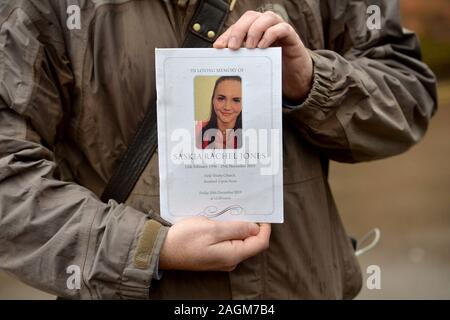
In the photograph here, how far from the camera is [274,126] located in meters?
2.00

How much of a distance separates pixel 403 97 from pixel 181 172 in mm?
702

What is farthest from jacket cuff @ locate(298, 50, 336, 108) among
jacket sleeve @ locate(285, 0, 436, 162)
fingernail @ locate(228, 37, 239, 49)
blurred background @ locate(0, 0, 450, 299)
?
blurred background @ locate(0, 0, 450, 299)

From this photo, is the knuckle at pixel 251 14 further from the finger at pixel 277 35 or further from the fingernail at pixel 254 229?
the fingernail at pixel 254 229

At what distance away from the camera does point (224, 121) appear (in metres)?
2.01

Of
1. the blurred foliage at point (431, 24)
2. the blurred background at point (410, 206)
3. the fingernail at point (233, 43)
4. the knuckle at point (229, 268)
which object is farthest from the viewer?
the blurred foliage at point (431, 24)

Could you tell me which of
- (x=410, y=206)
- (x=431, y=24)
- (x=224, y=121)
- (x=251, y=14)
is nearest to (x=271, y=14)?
(x=251, y=14)

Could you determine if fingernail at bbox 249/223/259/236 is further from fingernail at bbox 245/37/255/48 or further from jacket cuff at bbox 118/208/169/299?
fingernail at bbox 245/37/255/48

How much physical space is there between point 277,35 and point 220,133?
0.27 meters

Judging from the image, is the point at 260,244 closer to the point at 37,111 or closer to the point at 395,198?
the point at 37,111

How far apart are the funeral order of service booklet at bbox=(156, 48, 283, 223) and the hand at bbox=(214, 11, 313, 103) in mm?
25

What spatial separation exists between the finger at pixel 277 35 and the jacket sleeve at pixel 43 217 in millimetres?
515

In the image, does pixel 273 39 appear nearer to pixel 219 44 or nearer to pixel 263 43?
pixel 263 43

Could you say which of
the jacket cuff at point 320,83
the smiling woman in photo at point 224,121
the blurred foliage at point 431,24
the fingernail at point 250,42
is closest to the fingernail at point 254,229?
the smiling woman in photo at point 224,121

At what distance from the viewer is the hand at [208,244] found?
2.00 metres
